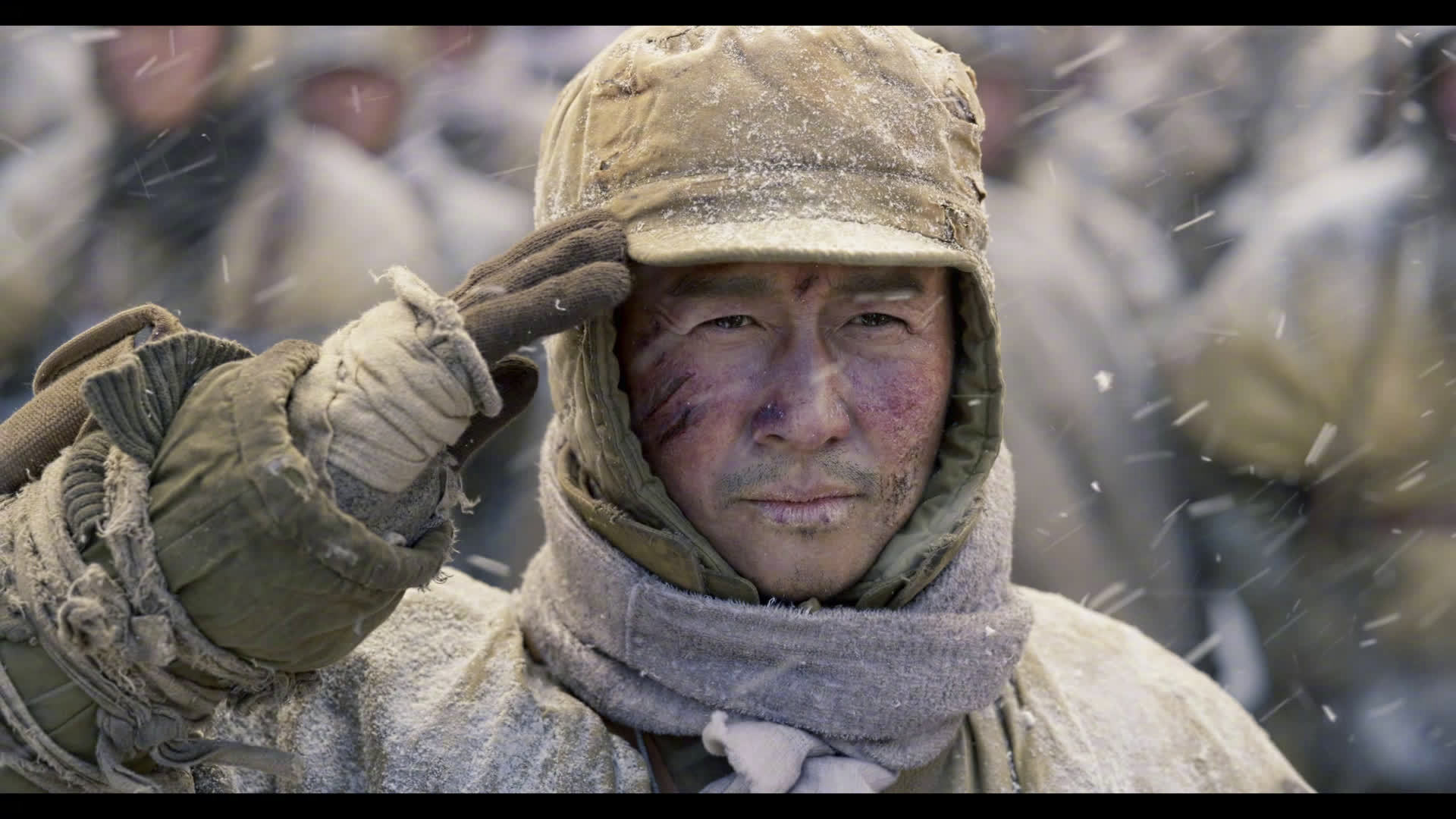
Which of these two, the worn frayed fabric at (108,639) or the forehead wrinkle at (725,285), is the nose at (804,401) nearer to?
the forehead wrinkle at (725,285)

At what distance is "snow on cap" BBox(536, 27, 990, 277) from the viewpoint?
72.9 inches

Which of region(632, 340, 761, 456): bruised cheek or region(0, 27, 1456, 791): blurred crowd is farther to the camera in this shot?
region(0, 27, 1456, 791): blurred crowd

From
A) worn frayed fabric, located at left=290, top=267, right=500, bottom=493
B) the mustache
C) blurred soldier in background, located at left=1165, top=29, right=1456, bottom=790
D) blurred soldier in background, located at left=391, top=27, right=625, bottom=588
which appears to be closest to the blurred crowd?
blurred soldier in background, located at left=1165, top=29, right=1456, bottom=790

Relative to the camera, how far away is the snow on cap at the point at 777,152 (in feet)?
6.08

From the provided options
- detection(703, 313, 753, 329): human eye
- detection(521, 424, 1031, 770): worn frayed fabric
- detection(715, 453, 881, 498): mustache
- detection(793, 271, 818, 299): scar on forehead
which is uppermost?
detection(793, 271, 818, 299): scar on forehead

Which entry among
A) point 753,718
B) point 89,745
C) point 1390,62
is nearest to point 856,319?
point 753,718

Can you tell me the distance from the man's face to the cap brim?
61 mm

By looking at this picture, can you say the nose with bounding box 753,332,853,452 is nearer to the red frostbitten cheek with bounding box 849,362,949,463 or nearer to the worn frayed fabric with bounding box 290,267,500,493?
the red frostbitten cheek with bounding box 849,362,949,463

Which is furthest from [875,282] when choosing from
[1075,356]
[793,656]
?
[1075,356]

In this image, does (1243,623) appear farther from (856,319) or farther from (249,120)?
(249,120)

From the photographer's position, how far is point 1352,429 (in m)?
3.61

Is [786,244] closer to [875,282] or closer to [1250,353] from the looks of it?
[875,282]

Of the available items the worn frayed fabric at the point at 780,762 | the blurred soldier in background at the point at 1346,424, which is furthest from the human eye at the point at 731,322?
the blurred soldier in background at the point at 1346,424

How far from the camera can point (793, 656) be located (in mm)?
1901
